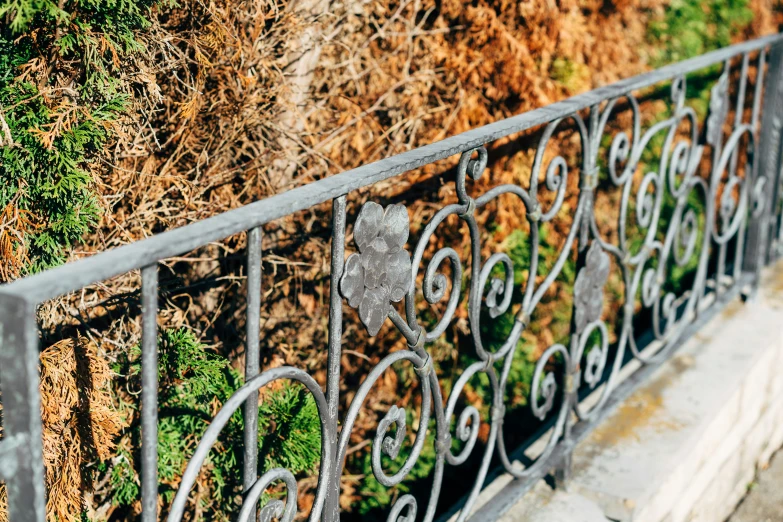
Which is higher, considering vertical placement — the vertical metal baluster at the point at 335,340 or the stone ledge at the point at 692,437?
the vertical metal baluster at the point at 335,340

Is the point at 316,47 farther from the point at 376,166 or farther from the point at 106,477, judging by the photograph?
the point at 106,477

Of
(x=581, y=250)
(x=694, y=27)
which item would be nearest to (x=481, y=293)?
(x=581, y=250)

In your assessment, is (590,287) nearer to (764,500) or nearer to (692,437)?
(692,437)

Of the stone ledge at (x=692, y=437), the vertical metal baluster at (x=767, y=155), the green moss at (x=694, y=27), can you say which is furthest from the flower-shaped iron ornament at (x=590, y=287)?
the green moss at (x=694, y=27)

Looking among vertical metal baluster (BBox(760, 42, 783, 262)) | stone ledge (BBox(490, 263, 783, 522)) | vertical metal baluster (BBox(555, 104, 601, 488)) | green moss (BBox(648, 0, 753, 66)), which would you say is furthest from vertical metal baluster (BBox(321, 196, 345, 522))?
green moss (BBox(648, 0, 753, 66))

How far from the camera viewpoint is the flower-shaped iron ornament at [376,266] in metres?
1.47

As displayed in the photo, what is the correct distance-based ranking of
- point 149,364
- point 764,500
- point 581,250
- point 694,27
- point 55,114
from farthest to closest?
1. point 694,27
2. point 764,500
3. point 581,250
4. point 55,114
5. point 149,364

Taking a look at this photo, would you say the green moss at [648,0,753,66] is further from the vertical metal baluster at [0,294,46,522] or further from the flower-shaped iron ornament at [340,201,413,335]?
the vertical metal baluster at [0,294,46,522]

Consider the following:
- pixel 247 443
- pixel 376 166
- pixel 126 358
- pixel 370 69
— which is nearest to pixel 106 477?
pixel 126 358

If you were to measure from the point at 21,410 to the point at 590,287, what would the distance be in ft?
5.37

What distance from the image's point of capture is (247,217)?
1.29m

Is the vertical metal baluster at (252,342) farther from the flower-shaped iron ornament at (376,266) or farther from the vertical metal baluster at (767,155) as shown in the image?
the vertical metal baluster at (767,155)

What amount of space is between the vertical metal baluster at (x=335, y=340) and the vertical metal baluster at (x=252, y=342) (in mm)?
158

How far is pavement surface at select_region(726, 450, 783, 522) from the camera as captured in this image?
3.01 m
